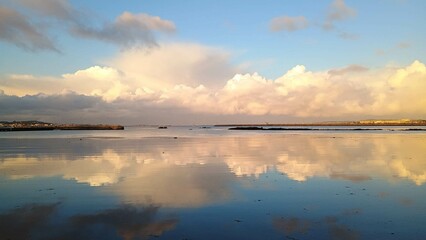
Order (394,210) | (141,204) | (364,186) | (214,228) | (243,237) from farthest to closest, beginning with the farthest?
(364,186), (141,204), (394,210), (214,228), (243,237)

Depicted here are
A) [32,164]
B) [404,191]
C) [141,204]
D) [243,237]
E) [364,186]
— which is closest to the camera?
[243,237]

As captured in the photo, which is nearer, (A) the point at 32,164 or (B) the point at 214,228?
(B) the point at 214,228

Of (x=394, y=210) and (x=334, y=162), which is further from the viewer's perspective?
(x=334, y=162)

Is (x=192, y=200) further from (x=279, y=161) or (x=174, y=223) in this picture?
(x=279, y=161)

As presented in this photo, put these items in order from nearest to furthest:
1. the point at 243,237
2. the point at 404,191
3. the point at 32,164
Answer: the point at 243,237, the point at 404,191, the point at 32,164

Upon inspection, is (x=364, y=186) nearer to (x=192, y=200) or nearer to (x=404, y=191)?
(x=404, y=191)

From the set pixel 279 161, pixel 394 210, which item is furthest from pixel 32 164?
pixel 394 210

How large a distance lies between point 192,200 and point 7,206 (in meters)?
5.70

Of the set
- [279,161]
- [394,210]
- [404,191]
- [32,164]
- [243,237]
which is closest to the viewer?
[243,237]

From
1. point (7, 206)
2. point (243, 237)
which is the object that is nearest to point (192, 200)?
point (243, 237)

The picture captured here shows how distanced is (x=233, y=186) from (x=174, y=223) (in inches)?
209

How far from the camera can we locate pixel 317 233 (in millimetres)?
7855

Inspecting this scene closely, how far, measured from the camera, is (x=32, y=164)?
803 inches

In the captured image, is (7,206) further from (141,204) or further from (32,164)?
(32,164)
